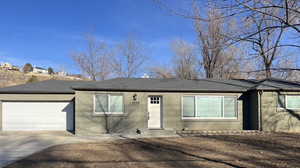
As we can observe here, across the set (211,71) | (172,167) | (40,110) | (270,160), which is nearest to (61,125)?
(40,110)

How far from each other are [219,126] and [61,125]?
9.78m

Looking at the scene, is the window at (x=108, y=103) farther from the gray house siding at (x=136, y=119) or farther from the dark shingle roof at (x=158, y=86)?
the dark shingle roof at (x=158, y=86)

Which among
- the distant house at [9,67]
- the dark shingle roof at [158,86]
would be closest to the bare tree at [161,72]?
the dark shingle roof at [158,86]

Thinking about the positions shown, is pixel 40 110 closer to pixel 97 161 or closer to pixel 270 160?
pixel 97 161

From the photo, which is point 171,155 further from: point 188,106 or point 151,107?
point 188,106

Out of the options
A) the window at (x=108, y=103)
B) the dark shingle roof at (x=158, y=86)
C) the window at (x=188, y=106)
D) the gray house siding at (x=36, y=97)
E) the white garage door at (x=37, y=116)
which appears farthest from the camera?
the white garage door at (x=37, y=116)

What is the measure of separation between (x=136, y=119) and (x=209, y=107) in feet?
14.6

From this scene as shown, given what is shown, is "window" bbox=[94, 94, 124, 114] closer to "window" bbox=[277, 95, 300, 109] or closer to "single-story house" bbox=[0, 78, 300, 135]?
"single-story house" bbox=[0, 78, 300, 135]

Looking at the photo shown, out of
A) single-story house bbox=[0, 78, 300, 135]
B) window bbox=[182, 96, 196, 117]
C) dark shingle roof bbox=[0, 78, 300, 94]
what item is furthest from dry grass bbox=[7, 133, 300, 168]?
dark shingle roof bbox=[0, 78, 300, 94]

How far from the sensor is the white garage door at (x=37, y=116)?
12777mm

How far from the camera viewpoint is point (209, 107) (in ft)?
41.1

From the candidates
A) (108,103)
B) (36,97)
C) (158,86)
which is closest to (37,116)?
(36,97)

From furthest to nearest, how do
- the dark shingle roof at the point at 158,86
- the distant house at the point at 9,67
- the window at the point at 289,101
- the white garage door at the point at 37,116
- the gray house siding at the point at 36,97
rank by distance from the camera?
1. the distant house at the point at 9,67
2. the white garage door at the point at 37,116
3. the gray house siding at the point at 36,97
4. the window at the point at 289,101
5. the dark shingle roof at the point at 158,86

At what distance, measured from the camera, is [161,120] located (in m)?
12.4
